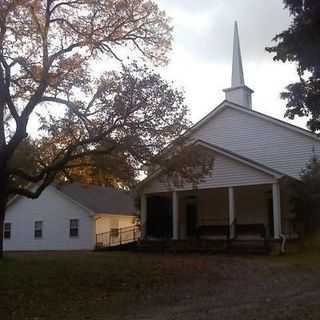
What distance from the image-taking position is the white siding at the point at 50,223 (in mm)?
36594

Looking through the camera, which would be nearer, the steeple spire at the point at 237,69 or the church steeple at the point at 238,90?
the church steeple at the point at 238,90

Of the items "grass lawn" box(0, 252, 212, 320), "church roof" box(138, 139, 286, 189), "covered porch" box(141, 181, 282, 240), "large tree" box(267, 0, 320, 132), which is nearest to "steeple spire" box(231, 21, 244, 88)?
"covered porch" box(141, 181, 282, 240)

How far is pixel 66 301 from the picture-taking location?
40.1 ft

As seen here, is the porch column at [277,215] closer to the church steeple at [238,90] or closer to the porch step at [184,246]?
the porch step at [184,246]

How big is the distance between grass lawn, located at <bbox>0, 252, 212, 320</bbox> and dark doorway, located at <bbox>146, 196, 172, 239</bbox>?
33.2 ft

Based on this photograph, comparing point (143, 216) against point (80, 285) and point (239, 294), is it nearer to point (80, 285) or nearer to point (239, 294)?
point (80, 285)

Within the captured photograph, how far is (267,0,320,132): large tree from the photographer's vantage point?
10.1 m

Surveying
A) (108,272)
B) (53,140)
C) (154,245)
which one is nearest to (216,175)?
(154,245)

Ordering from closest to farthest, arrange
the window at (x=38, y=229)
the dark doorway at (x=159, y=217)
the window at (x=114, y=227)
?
the dark doorway at (x=159, y=217) < the window at (x=114, y=227) < the window at (x=38, y=229)

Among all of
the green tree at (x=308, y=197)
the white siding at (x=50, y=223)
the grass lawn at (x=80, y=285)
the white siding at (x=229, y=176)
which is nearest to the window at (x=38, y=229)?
the white siding at (x=50, y=223)

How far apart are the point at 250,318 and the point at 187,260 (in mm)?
12167

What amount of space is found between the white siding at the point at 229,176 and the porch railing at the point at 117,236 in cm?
926

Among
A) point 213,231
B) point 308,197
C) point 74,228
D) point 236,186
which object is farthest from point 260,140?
point 74,228

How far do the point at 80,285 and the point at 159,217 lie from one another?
17.2 m
